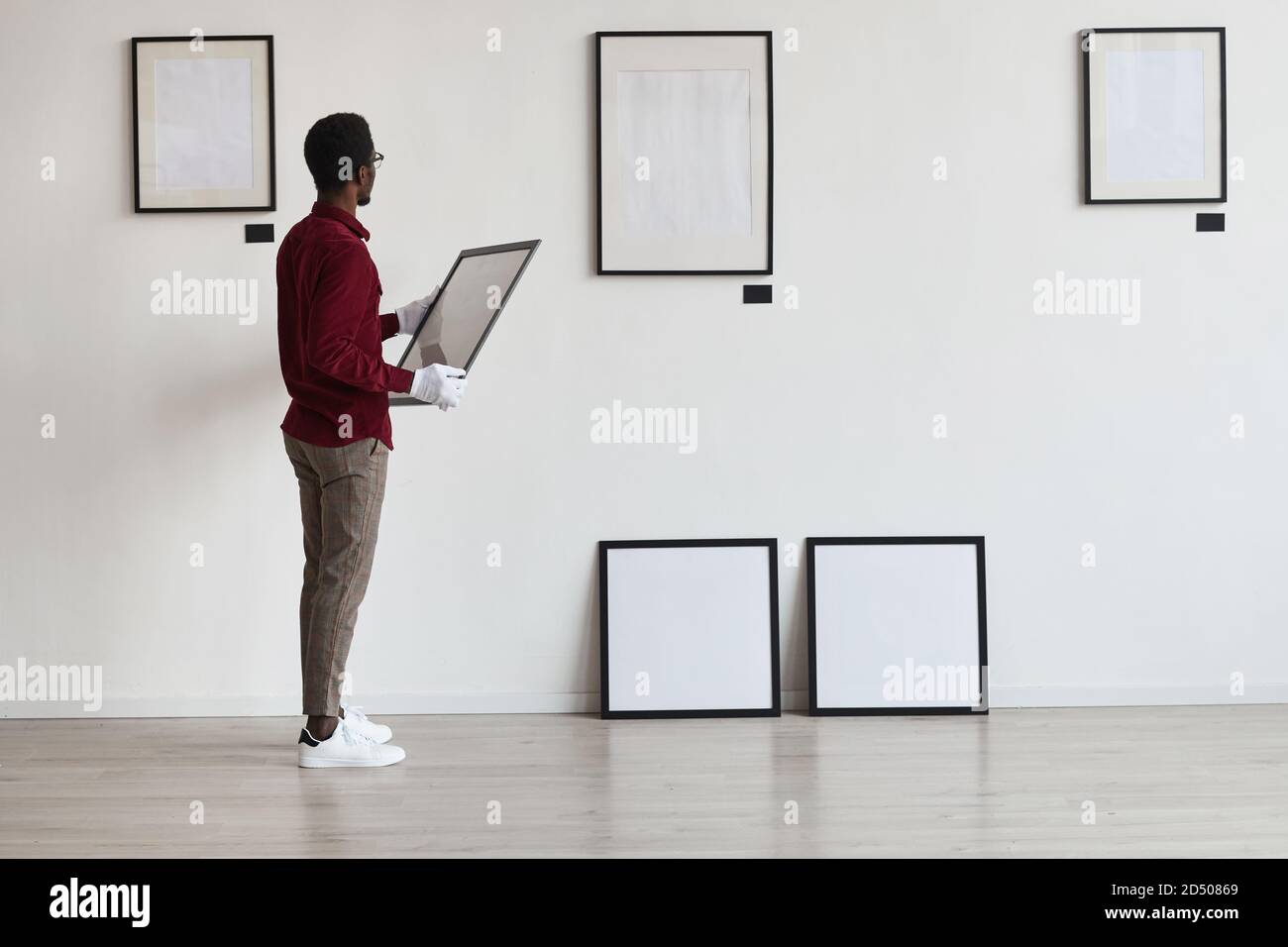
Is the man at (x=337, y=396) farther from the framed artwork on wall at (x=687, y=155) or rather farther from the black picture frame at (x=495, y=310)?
the framed artwork on wall at (x=687, y=155)

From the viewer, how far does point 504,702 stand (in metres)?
3.56

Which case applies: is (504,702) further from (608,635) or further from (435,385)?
(435,385)

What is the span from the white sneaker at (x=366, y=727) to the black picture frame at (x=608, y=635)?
0.65 m

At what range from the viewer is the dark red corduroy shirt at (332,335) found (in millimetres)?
2844

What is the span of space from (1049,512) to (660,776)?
4.92ft

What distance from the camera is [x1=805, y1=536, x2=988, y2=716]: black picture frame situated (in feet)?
11.5

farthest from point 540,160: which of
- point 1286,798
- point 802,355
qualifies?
point 1286,798

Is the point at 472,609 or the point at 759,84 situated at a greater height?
the point at 759,84

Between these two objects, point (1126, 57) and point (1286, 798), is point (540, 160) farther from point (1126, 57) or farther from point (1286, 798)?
point (1286, 798)

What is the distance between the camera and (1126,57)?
3.52 m

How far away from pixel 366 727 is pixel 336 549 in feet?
1.59

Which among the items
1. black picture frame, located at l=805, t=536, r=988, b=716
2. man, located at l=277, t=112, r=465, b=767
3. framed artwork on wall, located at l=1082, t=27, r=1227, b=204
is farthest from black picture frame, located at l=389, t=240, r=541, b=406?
framed artwork on wall, located at l=1082, t=27, r=1227, b=204

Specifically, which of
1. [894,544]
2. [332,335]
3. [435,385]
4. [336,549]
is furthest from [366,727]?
[894,544]

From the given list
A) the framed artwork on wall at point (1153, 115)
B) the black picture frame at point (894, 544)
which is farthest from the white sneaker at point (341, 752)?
the framed artwork on wall at point (1153, 115)
